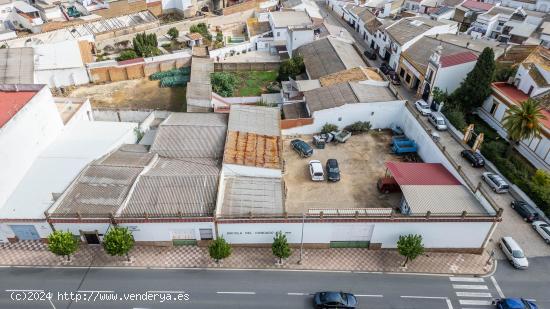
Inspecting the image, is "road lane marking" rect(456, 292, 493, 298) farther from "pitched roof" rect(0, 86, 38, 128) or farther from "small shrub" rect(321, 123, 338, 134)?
"pitched roof" rect(0, 86, 38, 128)

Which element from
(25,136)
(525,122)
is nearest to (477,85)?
(525,122)

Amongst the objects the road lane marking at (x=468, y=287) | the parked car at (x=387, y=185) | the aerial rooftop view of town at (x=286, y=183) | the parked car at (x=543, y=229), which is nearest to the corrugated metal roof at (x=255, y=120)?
the aerial rooftop view of town at (x=286, y=183)

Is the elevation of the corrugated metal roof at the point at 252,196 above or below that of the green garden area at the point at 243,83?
above

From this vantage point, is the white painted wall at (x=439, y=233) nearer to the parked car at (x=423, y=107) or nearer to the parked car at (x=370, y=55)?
the parked car at (x=423, y=107)

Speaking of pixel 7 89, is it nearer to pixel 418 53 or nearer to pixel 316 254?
pixel 316 254

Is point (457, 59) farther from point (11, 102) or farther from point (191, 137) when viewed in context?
point (11, 102)

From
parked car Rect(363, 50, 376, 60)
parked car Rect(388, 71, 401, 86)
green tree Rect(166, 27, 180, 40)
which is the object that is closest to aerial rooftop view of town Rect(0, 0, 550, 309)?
parked car Rect(388, 71, 401, 86)
